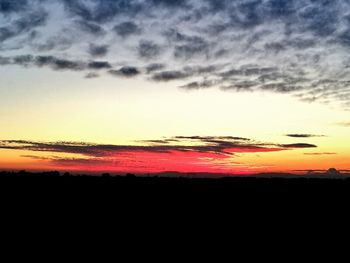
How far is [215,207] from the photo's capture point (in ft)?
124

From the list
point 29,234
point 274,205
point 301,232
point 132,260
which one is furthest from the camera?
point 274,205

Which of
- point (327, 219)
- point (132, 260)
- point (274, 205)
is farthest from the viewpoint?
point (274, 205)

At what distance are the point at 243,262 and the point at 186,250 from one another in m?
3.00

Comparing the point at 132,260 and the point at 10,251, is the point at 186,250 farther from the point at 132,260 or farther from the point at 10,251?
the point at 10,251

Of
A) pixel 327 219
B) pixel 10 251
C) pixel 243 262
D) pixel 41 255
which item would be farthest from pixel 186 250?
pixel 327 219

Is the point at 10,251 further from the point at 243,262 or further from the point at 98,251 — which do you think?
the point at 243,262

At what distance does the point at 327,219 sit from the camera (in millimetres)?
32969

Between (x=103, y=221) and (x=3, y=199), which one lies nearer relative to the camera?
(x=103, y=221)

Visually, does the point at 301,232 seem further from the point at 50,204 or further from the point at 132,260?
the point at 50,204

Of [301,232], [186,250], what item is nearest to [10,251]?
[186,250]

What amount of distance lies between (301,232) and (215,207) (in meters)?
10.6

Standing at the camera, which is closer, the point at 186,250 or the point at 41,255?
the point at 41,255

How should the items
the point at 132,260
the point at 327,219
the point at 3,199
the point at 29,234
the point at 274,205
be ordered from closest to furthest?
the point at 132,260
the point at 29,234
the point at 327,219
the point at 3,199
the point at 274,205

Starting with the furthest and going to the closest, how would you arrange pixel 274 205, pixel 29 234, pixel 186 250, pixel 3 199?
pixel 274 205
pixel 3 199
pixel 29 234
pixel 186 250
